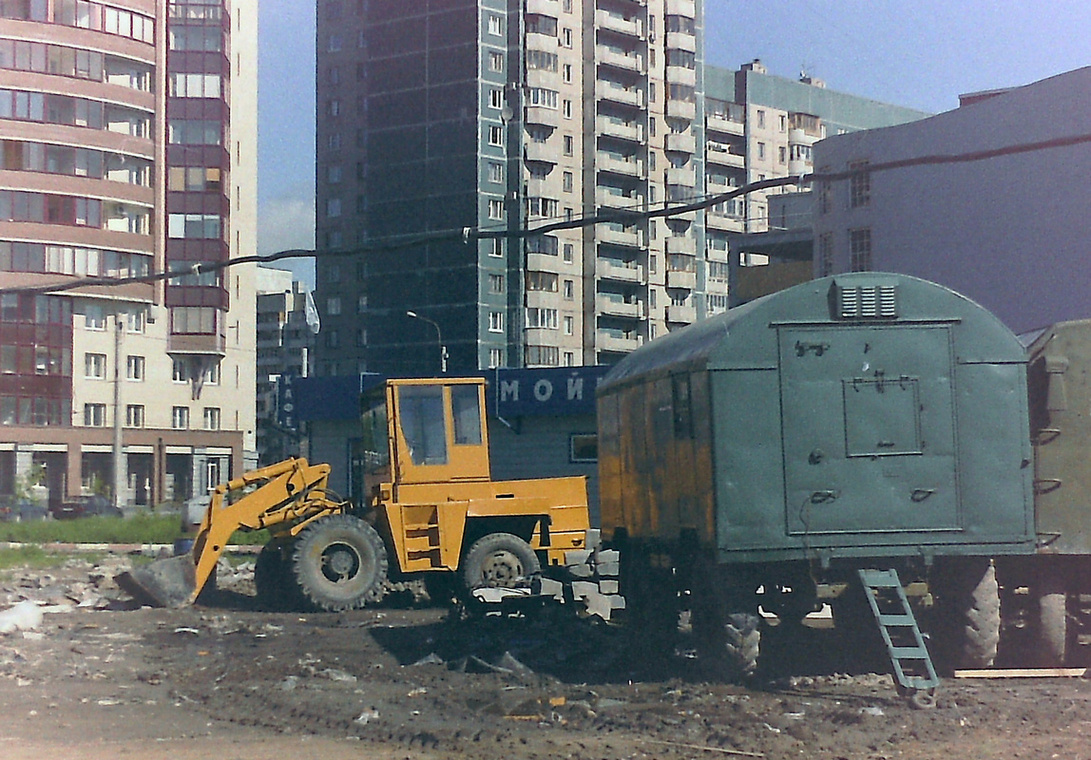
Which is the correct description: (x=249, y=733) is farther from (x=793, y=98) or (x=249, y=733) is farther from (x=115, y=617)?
(x=793, y=98)

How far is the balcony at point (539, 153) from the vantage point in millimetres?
41531

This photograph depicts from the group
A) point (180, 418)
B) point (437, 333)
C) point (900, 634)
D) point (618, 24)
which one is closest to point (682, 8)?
A: point (618, 24)

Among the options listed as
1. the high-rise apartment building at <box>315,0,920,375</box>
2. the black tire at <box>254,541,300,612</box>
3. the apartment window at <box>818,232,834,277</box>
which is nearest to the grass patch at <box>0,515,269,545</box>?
the high-rise apartment building at <box>315,0,920,375</box>

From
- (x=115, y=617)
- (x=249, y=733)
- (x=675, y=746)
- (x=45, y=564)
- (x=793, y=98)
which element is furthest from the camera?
(x=793, y=98)

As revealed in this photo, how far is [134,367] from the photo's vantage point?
191 ft

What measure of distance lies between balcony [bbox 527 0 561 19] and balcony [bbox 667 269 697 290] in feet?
37.3

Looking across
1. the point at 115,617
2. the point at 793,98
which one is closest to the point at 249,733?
the point at 115,617

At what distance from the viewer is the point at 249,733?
31.8ft

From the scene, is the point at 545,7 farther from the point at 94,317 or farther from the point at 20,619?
the point at 20,619

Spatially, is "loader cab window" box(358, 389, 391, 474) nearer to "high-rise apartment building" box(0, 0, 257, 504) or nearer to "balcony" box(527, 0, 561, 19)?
"high-rise apartment building" box(0, 0, 257, 504)

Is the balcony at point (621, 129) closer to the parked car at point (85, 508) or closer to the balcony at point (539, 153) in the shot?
the balcony at point (539, 153)

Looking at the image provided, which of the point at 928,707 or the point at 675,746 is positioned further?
the point at 928,707

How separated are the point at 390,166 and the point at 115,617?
104ft

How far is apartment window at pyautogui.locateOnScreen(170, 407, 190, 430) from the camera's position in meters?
63.5
